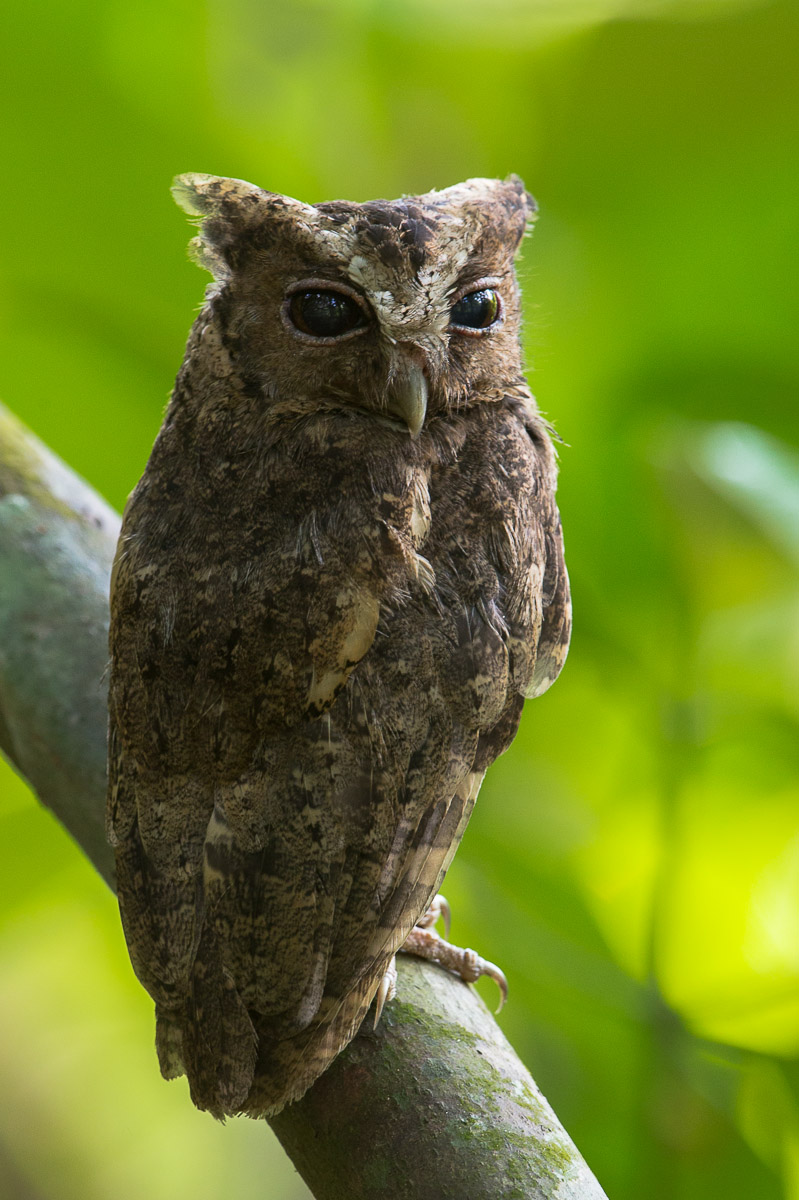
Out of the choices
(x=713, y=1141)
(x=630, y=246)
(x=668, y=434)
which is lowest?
(x=713, y=1141)

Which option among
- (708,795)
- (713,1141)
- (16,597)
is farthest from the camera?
(708,795)

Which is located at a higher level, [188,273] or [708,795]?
[188,273]

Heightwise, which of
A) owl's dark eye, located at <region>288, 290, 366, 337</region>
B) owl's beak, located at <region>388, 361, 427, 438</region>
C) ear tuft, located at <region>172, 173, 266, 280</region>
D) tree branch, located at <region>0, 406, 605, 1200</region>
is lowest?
tree branch, located at <region>0, 406, 605, 1200</region>

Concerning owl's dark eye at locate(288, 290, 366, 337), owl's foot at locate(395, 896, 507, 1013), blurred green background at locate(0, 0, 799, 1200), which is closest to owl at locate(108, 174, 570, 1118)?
owl's dark eye at locate(288, 290, 366, 337)

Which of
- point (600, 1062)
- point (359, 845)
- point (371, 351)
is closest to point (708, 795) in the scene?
point (600, 1062)

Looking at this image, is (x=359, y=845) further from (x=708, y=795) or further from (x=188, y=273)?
(x=188, y=273)

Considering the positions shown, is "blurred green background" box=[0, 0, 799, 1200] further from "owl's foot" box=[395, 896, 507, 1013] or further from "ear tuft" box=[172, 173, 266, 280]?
"ear tuft" box=[172, 173, 266, 280]
